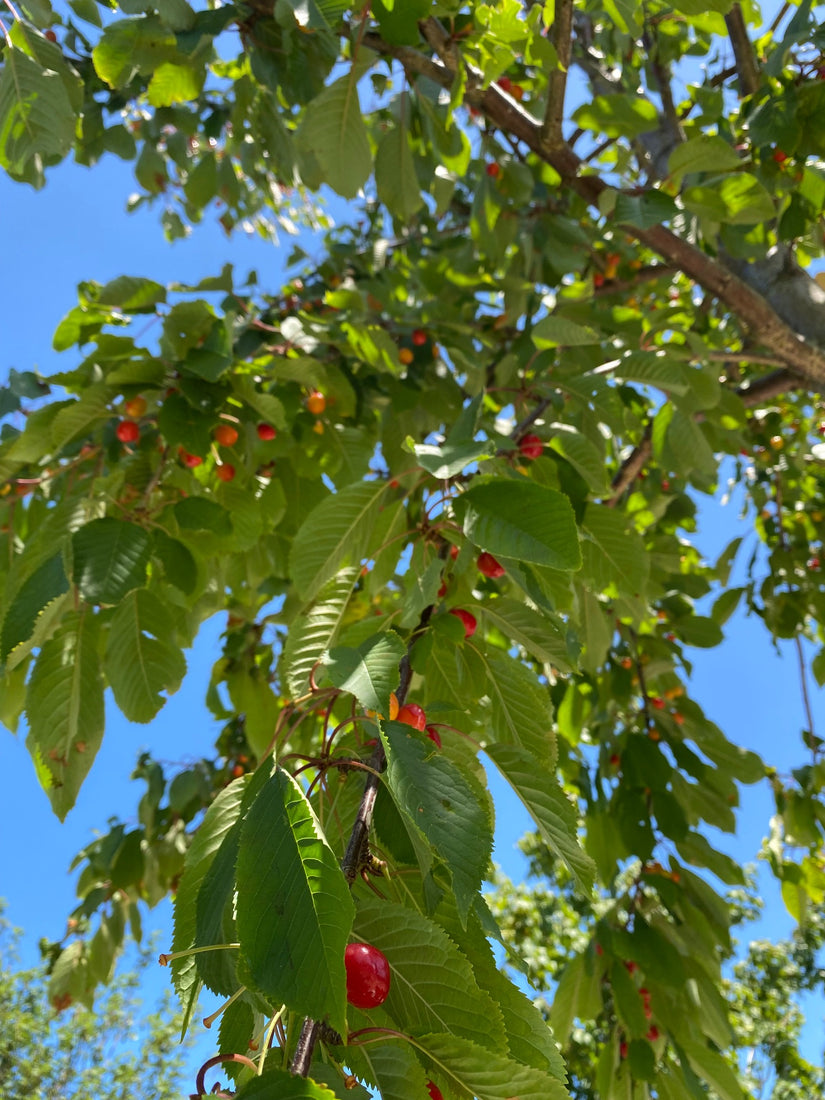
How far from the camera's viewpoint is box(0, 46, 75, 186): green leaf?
125 centimetres

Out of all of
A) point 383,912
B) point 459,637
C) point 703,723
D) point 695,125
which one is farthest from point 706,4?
point 703,723

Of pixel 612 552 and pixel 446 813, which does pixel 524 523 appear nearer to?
pixel 446 813

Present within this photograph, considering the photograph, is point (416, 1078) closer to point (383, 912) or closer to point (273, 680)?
point (383, 912)

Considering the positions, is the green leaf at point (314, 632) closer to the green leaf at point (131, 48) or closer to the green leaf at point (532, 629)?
the green leaf at point (532, 629)

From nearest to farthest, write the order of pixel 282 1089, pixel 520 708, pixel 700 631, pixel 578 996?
1. pixel 282 1089
2. pixel 520 708
3. pixel 578 996
4. pixel 700 631

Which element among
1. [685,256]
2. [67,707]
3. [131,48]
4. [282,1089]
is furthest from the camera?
[685,256]

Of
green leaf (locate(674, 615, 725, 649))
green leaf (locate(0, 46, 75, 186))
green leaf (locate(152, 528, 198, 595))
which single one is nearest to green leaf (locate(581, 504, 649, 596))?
green leaf (locate(152, 528, 198, 595))

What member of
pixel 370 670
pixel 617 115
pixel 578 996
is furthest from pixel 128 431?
pixel 578 996

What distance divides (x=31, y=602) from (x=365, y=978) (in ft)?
2.48

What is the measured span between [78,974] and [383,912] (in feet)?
7.84

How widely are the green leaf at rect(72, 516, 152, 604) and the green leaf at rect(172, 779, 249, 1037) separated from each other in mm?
458

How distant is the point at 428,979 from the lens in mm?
578

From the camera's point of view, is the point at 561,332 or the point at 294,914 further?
the point at 561,332

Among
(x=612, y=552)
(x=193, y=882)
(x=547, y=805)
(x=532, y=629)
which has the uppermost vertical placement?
(x=612, y=552)
